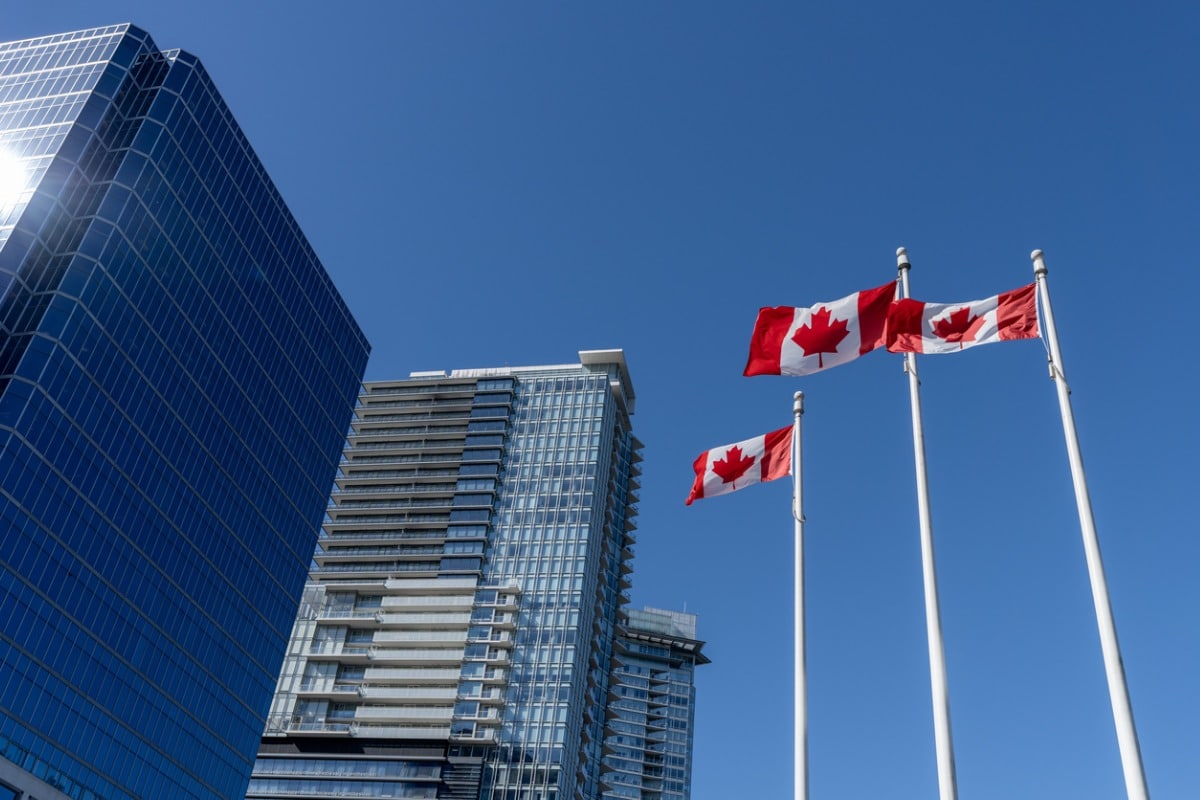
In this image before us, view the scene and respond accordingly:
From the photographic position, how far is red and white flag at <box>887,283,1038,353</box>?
30891 millimetres

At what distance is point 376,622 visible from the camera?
16225 centimetres

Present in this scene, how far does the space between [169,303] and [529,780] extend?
235 ft

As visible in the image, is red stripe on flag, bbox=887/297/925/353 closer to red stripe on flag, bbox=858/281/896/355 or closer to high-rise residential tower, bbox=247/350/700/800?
→ red stripe on flag, bbox=858/281/896/355

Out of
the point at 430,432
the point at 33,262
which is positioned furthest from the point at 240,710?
the point at 430,432

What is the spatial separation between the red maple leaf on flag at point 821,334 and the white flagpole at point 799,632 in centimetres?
453

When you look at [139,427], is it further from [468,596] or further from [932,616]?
[932,616]

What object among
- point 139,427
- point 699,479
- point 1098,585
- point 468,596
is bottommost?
point 1098,585

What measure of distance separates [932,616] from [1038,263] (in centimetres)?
969

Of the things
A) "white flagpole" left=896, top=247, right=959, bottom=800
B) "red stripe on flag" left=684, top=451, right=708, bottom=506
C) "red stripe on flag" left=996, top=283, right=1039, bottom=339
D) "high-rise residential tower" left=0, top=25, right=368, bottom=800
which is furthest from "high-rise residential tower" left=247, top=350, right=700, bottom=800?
"red stripe on flag" left=996, top=283, right=1039, bottom=339

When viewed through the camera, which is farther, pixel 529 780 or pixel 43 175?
pixel 529 780

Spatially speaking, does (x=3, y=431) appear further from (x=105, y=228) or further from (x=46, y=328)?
(x=105, y=228)

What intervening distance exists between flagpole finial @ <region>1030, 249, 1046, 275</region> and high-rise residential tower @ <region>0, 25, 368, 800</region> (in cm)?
7431

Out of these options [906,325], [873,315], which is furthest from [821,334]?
[906,325]

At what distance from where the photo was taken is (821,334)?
3503 centimetres
